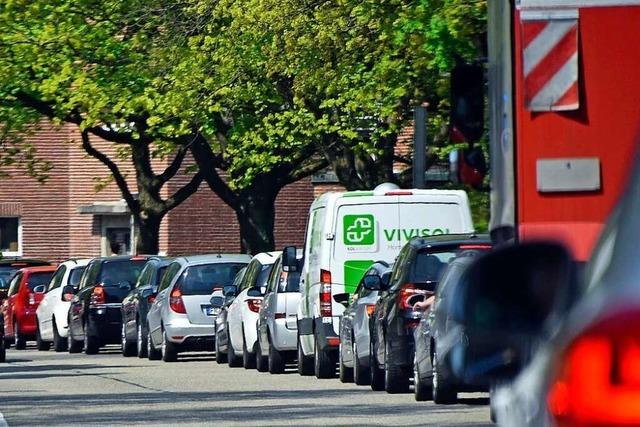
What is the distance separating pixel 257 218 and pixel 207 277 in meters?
11.3

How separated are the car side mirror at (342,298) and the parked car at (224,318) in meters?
5.18

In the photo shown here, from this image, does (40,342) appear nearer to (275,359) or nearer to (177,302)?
(177,302)

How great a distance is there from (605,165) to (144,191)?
110ft

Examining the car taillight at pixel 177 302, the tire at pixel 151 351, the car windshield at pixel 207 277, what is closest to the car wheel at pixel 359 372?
the car taillight at pixel 177 302

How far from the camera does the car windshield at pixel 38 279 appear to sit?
36.8m

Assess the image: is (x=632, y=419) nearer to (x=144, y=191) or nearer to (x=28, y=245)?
(x=144, y=191)

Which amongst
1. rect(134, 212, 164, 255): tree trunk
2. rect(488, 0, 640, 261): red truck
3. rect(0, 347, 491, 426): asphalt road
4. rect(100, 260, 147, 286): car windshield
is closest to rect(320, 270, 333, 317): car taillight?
rect(0, 347, 491, 426): asphalt road

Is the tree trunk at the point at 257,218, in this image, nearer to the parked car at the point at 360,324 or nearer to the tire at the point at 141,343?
the tire at the point at 141,343

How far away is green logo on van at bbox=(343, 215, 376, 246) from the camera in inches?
812

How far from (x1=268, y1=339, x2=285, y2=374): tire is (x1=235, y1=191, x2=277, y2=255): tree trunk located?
51.1 feet

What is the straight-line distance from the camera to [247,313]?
25.1m

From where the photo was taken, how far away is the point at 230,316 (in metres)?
25.8

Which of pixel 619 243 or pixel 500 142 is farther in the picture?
pixel 500 142

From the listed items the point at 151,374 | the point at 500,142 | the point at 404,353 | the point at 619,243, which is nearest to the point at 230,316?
the point at 151,374
